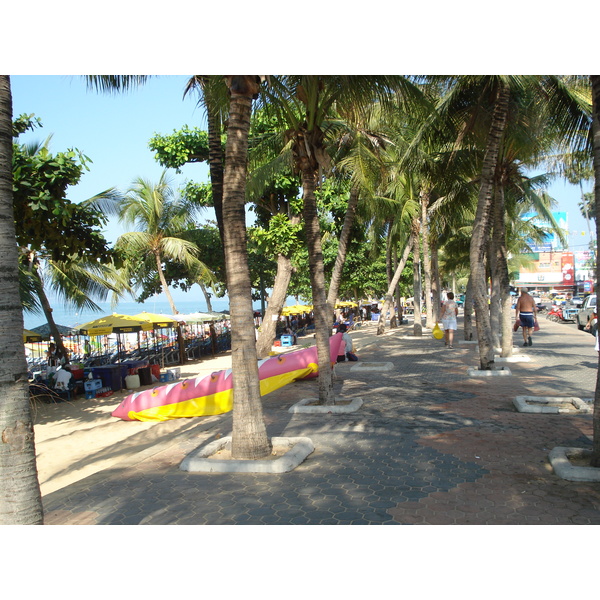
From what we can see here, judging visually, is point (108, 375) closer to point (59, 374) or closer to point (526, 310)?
point (59, 374)

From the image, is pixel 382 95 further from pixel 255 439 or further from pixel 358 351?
pixel 358 351

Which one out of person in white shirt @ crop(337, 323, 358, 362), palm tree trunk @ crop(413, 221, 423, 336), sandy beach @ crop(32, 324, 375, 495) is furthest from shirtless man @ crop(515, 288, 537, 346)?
sandy beach @ crop(32, 324, 375, 495)

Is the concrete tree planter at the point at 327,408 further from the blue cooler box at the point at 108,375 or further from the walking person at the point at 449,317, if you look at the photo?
the walking person at the point at 449,317

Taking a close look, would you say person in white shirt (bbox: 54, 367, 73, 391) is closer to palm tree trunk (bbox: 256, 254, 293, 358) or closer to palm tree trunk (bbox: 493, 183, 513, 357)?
palm tree trunk (bbox: 256, 254, 293, 358)

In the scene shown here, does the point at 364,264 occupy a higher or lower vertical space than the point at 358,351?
higher

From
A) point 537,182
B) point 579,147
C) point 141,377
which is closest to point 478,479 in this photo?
point 579,147

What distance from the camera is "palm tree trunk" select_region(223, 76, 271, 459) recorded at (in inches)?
235

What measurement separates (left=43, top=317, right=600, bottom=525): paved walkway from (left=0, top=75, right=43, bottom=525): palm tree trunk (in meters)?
1.52

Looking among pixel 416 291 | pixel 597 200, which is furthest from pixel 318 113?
pixel 416 291

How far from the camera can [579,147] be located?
10.6 m

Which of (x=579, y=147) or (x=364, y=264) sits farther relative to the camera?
(x=364, y=264)

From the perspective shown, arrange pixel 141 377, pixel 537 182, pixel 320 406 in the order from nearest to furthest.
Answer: pixel 320 406 → pixel 141 377 → pixel 537 182

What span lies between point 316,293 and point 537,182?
15.1 metres

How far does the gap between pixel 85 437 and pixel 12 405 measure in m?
6.97
